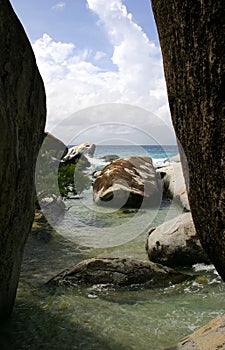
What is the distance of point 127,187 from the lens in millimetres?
12945

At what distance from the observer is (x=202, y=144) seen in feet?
9.65

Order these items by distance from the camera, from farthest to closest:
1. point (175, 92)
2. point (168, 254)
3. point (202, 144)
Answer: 1. point (168, 254)
2. point (175, 92)
3. point (202, 144)

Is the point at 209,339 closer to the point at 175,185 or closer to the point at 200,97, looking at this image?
the point at 200,97

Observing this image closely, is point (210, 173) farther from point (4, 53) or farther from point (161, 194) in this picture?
point (161, 194)

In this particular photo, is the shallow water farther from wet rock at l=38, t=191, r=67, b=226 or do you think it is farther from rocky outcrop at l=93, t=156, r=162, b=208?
rocky outcrop at l=93, t=156, r=162, b=208

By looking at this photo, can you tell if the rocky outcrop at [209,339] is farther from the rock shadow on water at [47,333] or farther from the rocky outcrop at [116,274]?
the rocky outcrop at [116,274]

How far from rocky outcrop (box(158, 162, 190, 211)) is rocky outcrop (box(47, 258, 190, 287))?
6.53 m

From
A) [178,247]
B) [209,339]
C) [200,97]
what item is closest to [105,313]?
[209,339]

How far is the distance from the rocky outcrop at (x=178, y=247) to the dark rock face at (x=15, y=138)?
116 inches

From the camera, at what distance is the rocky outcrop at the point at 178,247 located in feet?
21.1

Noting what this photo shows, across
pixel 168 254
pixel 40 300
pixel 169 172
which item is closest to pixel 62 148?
pixel 169 172

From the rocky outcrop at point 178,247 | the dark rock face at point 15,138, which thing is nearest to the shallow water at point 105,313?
the rocky outcrop at point 178,247

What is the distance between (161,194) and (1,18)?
11718 mm

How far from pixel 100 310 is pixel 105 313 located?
109mm
